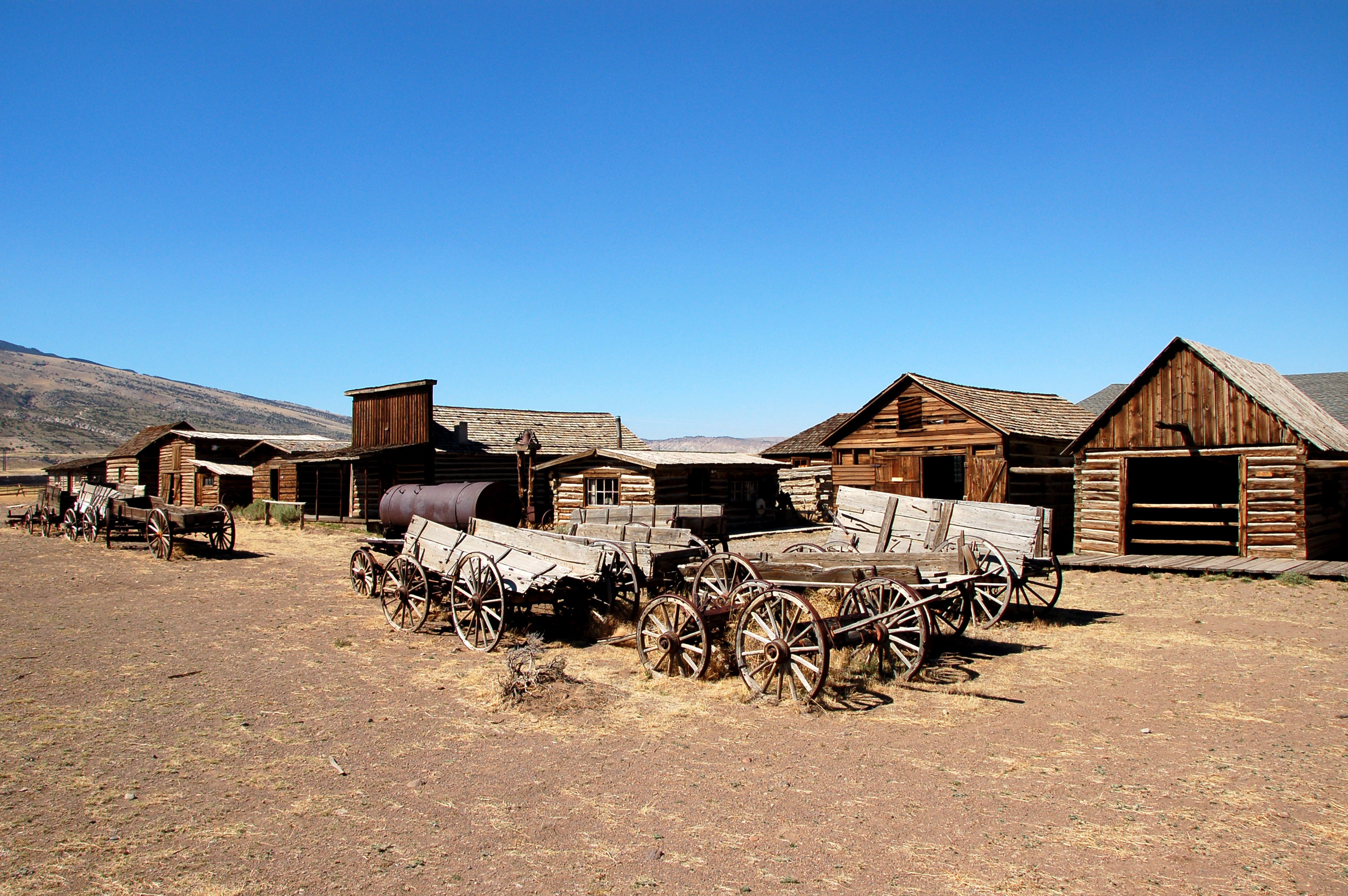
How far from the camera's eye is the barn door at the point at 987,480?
20516 millimetres

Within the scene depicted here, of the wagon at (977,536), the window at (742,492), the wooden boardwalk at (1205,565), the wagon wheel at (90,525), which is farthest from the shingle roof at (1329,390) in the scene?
the wagon wheel at (90,525)

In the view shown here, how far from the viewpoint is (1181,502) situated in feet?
75.2

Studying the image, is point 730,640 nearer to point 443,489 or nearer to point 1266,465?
point 443,489

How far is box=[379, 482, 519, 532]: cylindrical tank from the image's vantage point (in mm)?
14070

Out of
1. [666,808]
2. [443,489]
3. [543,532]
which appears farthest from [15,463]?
[666,808]

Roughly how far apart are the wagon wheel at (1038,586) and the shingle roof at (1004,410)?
8249mm

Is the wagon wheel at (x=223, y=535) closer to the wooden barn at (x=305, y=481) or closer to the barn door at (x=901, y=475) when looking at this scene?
the wooden barn at (x=305, y=481)

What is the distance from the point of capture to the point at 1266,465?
15742 millimetres

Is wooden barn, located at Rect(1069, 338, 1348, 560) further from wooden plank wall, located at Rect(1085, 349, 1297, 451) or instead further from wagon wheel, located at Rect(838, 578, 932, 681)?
wagon wheel, located at Rect(838, 578, 932, 681)

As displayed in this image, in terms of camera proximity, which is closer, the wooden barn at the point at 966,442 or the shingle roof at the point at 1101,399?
the wooden barn at the point at 966,442

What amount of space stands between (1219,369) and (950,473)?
21450mm

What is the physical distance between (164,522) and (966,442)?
2089 cm

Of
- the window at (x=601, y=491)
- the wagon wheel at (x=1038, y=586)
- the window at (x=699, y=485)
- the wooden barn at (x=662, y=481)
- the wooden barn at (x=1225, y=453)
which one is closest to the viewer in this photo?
the wagon wheel at (x=1038, y=586)

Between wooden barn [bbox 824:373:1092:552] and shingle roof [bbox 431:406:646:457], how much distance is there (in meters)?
10.2
